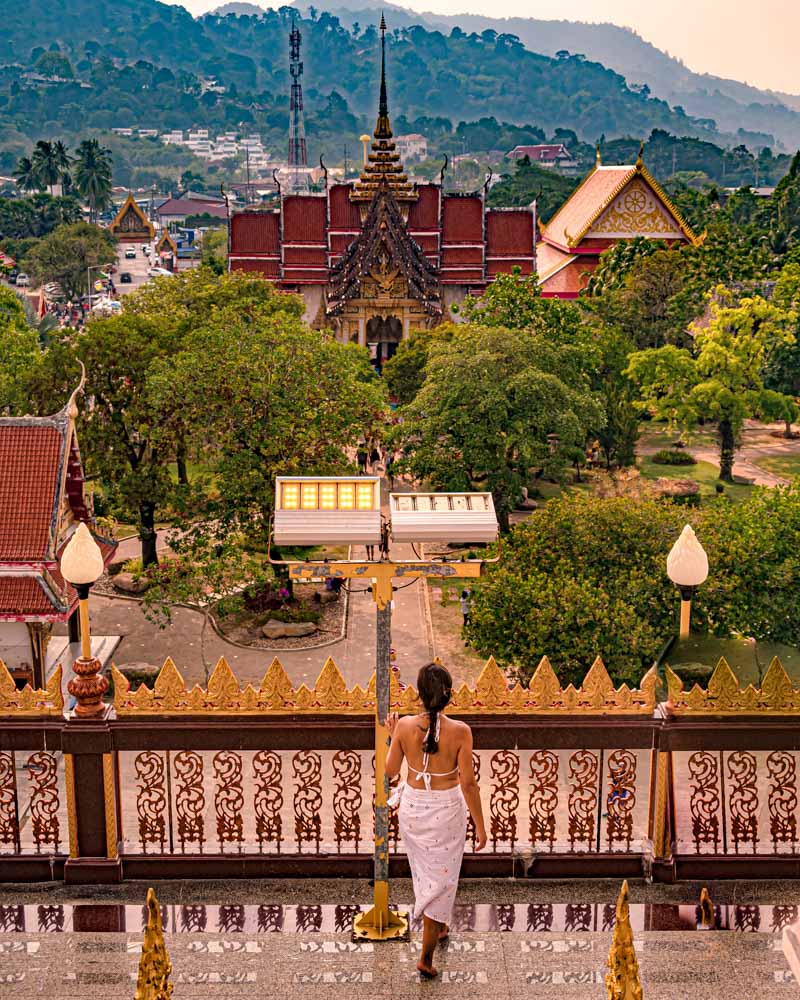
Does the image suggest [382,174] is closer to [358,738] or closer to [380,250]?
[380,250]

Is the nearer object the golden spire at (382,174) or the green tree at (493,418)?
the green tree at (493,418)

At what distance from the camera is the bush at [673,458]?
42.0 metres

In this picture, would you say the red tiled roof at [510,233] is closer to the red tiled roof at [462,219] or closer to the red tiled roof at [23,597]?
the red tiled roof at [462,219]

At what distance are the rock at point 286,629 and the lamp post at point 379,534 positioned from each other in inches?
705

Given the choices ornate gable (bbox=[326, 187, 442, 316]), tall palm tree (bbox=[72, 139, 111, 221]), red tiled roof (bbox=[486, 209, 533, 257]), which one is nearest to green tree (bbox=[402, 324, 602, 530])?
ornate gable (bbox=[326, 187, 442, 316])

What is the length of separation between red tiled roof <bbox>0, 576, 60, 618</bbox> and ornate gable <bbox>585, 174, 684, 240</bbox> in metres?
38.6

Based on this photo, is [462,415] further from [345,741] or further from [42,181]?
[42,181]

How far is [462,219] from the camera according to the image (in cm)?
5681

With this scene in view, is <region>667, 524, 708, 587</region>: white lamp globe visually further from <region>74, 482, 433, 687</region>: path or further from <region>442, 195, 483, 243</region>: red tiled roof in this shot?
<region>442, 195, 483, 243</region>: red tiled roof

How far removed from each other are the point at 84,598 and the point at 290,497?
1.79 meters

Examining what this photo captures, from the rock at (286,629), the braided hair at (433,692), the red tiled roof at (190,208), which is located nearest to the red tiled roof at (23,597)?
the rock at (286,629)

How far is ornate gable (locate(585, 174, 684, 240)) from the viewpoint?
56094 mm

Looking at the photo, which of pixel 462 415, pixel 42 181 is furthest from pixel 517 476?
pixel 42 181

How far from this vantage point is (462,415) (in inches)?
1192
